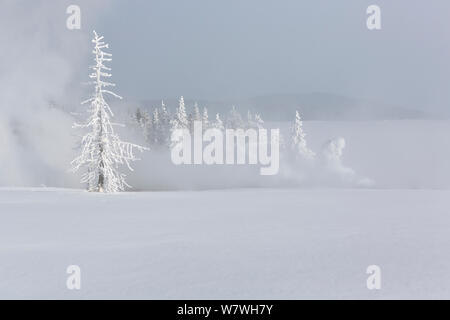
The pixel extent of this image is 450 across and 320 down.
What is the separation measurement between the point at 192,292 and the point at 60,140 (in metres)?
106

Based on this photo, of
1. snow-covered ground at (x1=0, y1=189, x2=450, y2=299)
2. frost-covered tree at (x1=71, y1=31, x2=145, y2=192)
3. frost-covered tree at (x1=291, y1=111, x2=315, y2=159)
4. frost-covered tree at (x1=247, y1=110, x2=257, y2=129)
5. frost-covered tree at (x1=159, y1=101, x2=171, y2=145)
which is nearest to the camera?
snow-covered ground at (x1=0, y1=189, x2=450, y2=299)

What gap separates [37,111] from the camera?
10131 cm

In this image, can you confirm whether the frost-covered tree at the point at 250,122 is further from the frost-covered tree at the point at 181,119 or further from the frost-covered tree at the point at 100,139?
the frost-covered tree at the point at 100,139

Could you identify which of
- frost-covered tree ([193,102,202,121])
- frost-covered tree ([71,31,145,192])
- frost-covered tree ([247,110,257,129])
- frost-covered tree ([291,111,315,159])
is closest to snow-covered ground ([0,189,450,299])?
frost-covered tree ([71,31,145,192])

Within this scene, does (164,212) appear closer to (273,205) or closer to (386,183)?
(273,205)

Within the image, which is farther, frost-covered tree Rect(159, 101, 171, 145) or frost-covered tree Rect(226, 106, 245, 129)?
frost-covered tree Rect(159, 101, 171, 145)

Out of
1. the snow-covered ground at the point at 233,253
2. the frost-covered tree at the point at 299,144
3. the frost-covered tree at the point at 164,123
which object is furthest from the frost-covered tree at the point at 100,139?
the frost-covered tree at the point at 164,123

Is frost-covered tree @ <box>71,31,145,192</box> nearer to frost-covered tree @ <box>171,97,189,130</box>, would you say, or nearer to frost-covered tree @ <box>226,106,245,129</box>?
frost-covered tree @ <box>171,97,189,130</box>

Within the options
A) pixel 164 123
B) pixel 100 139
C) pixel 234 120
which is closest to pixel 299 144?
pixel 234 120

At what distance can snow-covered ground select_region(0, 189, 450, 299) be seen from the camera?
5742 mm

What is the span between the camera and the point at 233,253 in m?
7.20
